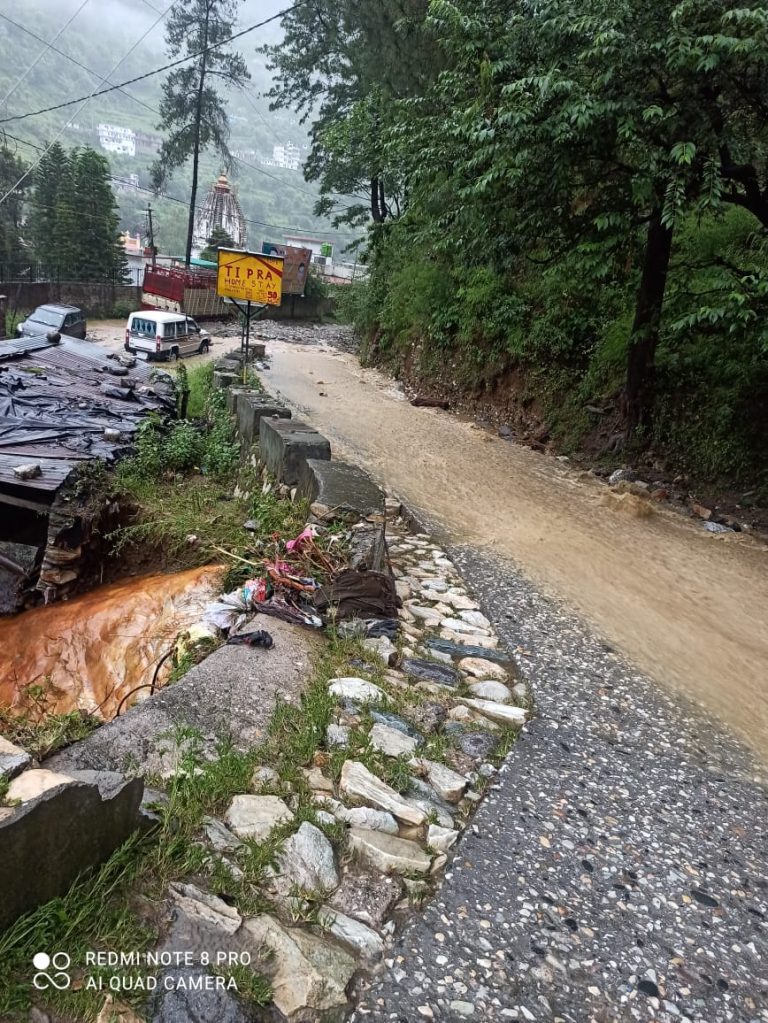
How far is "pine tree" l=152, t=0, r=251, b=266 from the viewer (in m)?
35.5

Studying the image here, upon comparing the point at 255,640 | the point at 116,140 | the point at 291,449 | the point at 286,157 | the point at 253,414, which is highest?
the point at 286,157

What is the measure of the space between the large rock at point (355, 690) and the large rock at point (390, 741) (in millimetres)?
247

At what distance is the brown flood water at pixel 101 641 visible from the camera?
5.03 m

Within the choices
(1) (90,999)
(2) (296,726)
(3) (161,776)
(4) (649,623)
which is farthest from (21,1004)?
(4) (649,623)

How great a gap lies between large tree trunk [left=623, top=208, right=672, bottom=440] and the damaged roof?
702cm

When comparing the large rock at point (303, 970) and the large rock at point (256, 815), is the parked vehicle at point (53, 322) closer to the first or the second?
the large rock at point (256, 815)

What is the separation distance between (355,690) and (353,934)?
56.2 inches

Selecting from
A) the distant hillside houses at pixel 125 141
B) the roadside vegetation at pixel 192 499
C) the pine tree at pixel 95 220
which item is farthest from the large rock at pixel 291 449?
the distant hillside houses at pixel 125 141

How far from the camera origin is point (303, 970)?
197 cm

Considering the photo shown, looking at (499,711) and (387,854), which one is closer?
(387,854)

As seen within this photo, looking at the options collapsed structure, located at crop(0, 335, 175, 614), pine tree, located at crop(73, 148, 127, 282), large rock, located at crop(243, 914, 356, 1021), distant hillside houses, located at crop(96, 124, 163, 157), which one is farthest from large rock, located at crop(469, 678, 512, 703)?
distant hillside houses, located at crop(96, 124, 163, 157)

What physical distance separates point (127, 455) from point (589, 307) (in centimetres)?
811

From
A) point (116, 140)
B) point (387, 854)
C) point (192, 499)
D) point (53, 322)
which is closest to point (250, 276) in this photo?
point (192, 499)

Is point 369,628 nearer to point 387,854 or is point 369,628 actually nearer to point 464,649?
point 464,649
